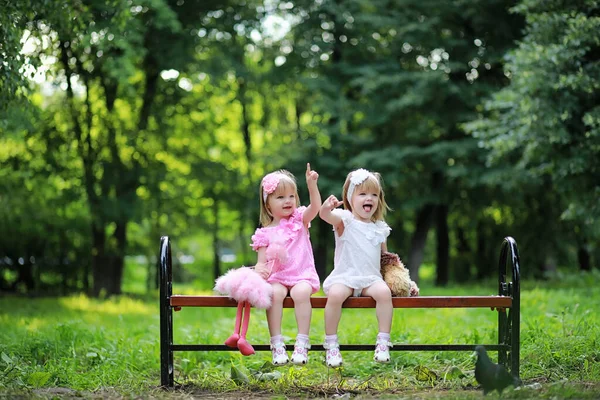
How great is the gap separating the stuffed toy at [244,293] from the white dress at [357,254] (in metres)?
0.44

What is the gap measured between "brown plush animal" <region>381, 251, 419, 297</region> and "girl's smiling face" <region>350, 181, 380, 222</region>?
348mm

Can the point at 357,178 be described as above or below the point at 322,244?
above

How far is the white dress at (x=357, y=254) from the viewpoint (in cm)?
523

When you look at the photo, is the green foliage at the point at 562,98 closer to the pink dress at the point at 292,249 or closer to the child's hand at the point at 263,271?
the pink dress at the point at 292,249

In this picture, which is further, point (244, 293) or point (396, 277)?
point (396, 277)

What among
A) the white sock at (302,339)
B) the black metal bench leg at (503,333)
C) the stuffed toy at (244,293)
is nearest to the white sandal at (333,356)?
the white sock at (302,339)

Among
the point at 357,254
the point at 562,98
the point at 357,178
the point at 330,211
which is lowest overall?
the point at 357,254

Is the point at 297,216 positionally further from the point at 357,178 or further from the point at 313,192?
the point at 357,178

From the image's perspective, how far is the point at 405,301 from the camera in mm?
5113

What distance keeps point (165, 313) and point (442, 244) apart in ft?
47.1

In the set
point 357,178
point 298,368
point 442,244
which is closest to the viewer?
point 357,178

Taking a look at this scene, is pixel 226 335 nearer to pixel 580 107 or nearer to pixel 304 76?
pixel 580 107

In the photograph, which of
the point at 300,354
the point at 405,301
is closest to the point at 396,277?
the point at 405,301

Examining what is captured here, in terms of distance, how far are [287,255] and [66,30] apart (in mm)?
4014
